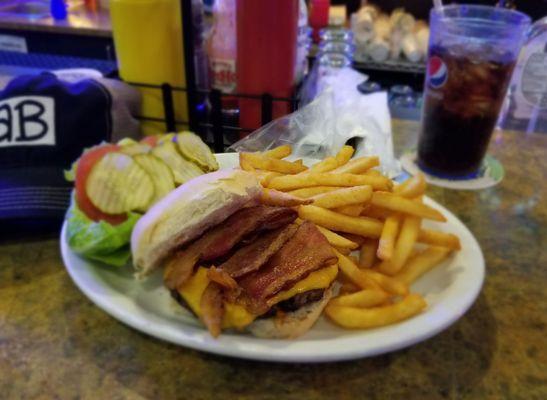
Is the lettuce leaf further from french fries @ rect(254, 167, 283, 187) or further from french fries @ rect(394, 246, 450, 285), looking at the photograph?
french fries @ rect(394, 246, 450, 285)

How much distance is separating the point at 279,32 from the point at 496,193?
0.79 metres

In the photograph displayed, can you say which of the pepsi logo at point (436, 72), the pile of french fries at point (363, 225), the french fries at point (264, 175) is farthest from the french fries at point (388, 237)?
the pepsi logo at point (436, 72)

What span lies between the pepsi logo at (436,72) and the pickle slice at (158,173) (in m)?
0.90

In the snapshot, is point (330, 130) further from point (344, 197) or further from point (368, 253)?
point (368, 253)

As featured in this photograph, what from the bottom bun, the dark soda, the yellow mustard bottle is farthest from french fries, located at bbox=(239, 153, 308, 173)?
the dark soda

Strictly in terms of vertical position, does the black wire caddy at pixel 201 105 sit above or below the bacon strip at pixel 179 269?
above

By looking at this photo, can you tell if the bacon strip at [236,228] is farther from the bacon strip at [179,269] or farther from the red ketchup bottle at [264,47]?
the red ketchup bottle at [264,47]

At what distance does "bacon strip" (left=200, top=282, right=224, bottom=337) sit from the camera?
1.99 ft

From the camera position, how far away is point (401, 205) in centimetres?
81

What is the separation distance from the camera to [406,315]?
678mm

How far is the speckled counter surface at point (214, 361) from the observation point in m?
0.65

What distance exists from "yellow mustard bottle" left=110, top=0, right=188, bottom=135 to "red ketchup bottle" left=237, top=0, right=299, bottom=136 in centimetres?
21

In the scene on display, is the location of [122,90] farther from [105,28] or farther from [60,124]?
[105,28]

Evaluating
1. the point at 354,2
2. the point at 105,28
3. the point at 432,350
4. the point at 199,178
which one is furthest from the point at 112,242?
the point at 354,2
